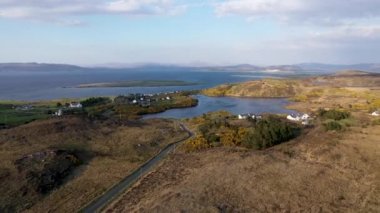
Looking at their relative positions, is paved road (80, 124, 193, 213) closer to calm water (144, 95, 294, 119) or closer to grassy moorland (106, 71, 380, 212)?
grassy moorland (106, 71, 380, 212)

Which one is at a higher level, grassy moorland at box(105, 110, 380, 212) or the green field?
grassy moorland at box(105, 110, 380, 212)

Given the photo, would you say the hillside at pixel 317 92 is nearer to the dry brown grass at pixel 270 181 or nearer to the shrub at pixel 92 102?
the shrub at pixel 92 102

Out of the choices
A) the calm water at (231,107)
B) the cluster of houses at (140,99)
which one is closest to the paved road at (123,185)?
the calm water at (231,107)

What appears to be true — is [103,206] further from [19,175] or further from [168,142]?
[168,142]

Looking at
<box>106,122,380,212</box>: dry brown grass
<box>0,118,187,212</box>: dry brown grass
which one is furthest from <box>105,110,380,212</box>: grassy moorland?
<box>0,118,187,212</box>: dry brown grass

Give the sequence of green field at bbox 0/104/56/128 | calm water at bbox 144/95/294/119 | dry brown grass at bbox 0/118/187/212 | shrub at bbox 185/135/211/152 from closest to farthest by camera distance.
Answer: dry brown grass at bbox 0/118/187/212, shrub at bbox 185/135/211/152, green field at bbox 0/104/56/128, calm water at bbox 144/95/294/119

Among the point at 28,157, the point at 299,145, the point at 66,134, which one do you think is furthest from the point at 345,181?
the point at 66,134
